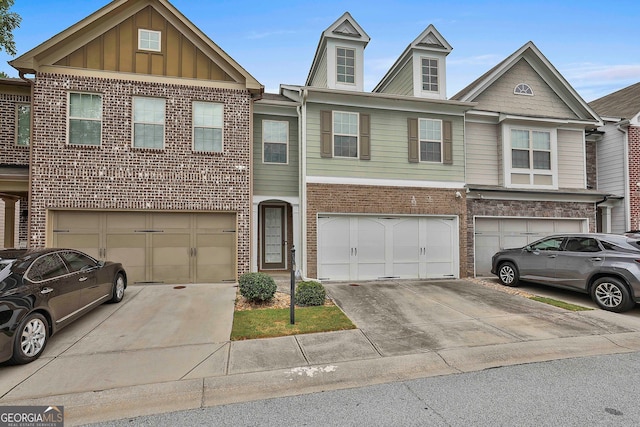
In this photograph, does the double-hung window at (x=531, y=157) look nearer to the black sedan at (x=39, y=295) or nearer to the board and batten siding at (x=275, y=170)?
the board and batten siding at (x=275, y=170)

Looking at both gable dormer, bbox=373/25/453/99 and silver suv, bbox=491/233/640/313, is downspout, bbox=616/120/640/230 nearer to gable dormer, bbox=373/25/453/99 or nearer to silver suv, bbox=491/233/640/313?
silver suv, bbox=491/233/640/313

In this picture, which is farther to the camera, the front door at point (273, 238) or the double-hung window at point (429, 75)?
the front door at point (273, 238)

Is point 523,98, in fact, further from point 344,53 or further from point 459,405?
point 459,405

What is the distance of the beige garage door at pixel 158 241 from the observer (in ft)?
31.7

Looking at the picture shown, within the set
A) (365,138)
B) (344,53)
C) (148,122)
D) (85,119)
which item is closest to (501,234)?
(365,138)

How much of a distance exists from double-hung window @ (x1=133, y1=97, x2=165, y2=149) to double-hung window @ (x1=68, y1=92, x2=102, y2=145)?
0.96 m

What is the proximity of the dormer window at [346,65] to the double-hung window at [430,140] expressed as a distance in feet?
9.99

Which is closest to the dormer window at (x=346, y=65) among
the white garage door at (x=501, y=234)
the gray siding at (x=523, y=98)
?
the gray siding at (x=523, y=98)

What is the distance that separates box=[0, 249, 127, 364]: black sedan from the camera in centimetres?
470

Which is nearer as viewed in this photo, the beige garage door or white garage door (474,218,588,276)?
the beige garage door

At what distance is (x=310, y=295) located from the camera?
7918mm

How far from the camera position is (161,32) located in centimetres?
1025

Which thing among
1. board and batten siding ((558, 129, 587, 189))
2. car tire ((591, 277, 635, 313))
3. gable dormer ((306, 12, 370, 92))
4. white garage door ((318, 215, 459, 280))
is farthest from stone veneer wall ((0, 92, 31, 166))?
board and batten siding ((558, 129, 587, 189))

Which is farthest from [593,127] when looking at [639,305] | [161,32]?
[161,32]
